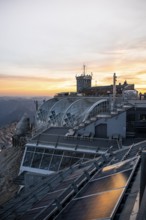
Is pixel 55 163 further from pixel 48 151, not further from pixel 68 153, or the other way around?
pixel 48 151

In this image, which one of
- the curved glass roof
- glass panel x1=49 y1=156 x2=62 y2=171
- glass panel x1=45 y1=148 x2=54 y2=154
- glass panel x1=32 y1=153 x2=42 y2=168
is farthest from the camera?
the curved glass roof

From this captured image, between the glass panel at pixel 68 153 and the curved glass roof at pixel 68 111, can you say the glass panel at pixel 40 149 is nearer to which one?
the glass panel at pixel 68 153

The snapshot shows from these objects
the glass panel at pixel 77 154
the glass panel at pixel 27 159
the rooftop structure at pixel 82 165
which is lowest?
the glass panel at pixel 27 159

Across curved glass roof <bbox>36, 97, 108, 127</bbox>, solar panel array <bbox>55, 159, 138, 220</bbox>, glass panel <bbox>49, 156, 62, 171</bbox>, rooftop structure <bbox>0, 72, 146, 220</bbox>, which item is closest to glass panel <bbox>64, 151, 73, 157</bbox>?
rooftop structure <bbox>0, 72, 146, 220</bbox>

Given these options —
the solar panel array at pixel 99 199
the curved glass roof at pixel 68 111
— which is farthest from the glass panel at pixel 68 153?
the curved glass roof at pixel 68 111

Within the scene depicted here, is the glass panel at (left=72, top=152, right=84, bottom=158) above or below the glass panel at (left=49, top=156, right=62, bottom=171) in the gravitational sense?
above

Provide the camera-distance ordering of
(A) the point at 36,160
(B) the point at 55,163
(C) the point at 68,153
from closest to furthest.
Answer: (B) the point at 55,163 < (C) the point at 68,153 < (A) the point at 36,160

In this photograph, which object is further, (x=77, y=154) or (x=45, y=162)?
(x=45, y=162)

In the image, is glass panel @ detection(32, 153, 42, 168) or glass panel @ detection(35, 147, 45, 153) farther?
glass panel @ detection(35, 147, 45, 153)

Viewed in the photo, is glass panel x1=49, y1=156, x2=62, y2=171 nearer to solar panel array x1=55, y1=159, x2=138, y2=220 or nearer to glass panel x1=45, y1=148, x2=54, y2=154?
glass panel x1=45, y1=148, x2=54, y2=154

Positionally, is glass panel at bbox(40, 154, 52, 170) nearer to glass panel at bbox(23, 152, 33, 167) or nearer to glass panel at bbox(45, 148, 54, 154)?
glass panel at bbox(45, 148, 54, 154)

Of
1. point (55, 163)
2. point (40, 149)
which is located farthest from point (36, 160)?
point (55, 163)

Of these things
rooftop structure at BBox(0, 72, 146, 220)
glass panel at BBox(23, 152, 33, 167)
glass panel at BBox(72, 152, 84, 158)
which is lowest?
glass panel at BBox(23, 152, 33, 167)

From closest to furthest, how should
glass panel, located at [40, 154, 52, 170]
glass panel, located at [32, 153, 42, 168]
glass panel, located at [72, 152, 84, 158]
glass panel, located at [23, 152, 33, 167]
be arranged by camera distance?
glass panel, located at [72, 152, 84, 158] < glass panel, located at [40, 154, 52, 170] < glass panel, located at [32, 153, 42, 168] < glass panel, located at [23, 152, 33, 167]
